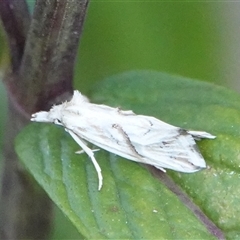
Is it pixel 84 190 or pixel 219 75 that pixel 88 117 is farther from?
pixel 219 75

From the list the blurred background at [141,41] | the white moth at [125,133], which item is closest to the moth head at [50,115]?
the white moth at [125,133]

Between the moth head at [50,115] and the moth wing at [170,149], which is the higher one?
the moth head at [50,115]

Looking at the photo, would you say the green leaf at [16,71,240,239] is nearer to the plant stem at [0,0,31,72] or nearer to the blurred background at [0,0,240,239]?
the plant stem at [0,0,31,72]

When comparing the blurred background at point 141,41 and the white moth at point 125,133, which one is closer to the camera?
the white moth at point 125,133

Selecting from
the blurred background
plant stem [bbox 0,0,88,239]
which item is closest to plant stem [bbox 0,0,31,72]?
plant stem [bbox 0,0,88,239]

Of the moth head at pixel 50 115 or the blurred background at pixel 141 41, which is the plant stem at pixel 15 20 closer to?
the moth head at pixel 50 115

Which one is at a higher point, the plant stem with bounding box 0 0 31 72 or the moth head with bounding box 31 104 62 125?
the plant stem with bounding box 0 0 31 72
